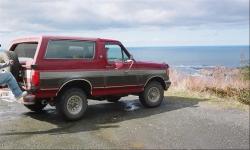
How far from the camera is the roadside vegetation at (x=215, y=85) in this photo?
14414 mm

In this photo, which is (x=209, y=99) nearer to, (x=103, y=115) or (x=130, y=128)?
(x=103, y=115)

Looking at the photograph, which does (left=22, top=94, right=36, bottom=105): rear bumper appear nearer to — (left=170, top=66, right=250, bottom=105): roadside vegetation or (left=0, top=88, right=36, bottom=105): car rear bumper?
(left=0, top=88, right=36, bottom=105): car rear bumper

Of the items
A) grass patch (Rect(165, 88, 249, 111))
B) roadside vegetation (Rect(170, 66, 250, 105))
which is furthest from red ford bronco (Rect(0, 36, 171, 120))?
roadside vegetation (Rect(170, 66, 250, 105))

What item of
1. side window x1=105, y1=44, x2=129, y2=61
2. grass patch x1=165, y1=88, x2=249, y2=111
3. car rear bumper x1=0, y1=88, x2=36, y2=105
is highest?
side window x1=105, y1=44, x2=129, y2=61

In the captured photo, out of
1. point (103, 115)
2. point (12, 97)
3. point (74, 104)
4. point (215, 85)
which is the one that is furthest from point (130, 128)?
point (215, 85)

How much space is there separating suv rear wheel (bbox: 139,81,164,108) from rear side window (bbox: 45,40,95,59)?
7.63 feet

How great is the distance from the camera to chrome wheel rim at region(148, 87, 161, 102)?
41.0ft

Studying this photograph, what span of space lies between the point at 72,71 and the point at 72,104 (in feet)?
2.63

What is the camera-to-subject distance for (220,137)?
8.41 meters

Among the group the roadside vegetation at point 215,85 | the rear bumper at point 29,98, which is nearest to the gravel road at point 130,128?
the rear bumper at point 29,98

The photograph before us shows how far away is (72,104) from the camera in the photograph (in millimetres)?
10344

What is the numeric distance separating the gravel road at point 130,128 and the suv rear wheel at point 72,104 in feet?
0.76

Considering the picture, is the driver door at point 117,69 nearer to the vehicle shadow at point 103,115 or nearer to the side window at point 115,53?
the side window at point 115,53

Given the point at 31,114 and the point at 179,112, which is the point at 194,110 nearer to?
the point at 179,112
